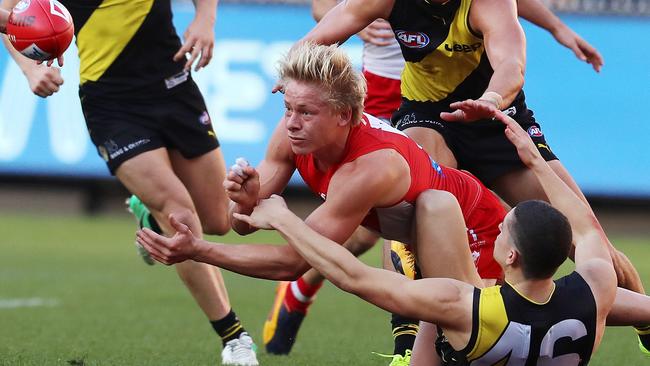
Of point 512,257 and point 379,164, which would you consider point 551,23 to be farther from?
point 512,257

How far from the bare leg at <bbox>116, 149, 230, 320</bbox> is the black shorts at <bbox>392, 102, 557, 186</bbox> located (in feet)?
4.74

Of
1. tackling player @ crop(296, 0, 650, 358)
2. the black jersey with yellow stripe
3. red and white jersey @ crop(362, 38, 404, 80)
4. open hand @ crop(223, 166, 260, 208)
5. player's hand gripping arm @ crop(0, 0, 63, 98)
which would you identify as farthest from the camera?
red and white jersey @ crop(362, 38, 404, 80)

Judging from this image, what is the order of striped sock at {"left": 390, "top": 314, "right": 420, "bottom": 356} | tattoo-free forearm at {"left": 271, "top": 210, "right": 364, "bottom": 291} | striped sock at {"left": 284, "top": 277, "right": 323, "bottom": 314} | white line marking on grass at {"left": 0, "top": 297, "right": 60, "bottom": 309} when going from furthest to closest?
white line marking on grass at {"left": 0, "top": 297, "right": 60, "bottom": 309} < striped sock at {"left": 284, "top": 277, "right": 323, "bottom": 314} < striped sock at {"left": 390, "top": 314, "right": 420, "bottom": 356} < tattoo-free forearm at {"left": 271, "top": 210, "right": 364, "bottom": 291}

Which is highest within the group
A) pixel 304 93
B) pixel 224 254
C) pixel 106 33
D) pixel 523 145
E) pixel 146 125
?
pixel 304 93

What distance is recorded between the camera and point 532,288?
4711 mm

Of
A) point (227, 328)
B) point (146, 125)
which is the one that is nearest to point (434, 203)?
point (227, 328)

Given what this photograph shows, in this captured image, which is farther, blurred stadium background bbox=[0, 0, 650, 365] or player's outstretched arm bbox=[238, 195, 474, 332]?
blurred stadium background bbox=[0, 0, 650, 365]

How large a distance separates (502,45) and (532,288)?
141 cm

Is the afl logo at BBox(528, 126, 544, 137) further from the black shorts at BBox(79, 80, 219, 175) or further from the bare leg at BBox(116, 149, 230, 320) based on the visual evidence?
the black shorts at BBox(79, 80, 219, 175)

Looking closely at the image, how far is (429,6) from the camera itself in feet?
19.3

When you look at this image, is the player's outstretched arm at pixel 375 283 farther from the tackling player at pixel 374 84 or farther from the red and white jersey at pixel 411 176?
the tackling player at pixel 374 84

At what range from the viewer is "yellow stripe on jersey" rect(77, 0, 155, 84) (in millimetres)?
7316

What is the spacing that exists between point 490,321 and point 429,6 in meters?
1.87

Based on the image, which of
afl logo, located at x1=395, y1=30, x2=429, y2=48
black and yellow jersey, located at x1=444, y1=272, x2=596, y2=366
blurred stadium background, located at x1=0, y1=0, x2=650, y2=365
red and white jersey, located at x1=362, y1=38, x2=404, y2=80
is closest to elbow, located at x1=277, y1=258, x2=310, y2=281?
black and yellow jersey, located at x1=444, y1=272, x2=596, y2=366
